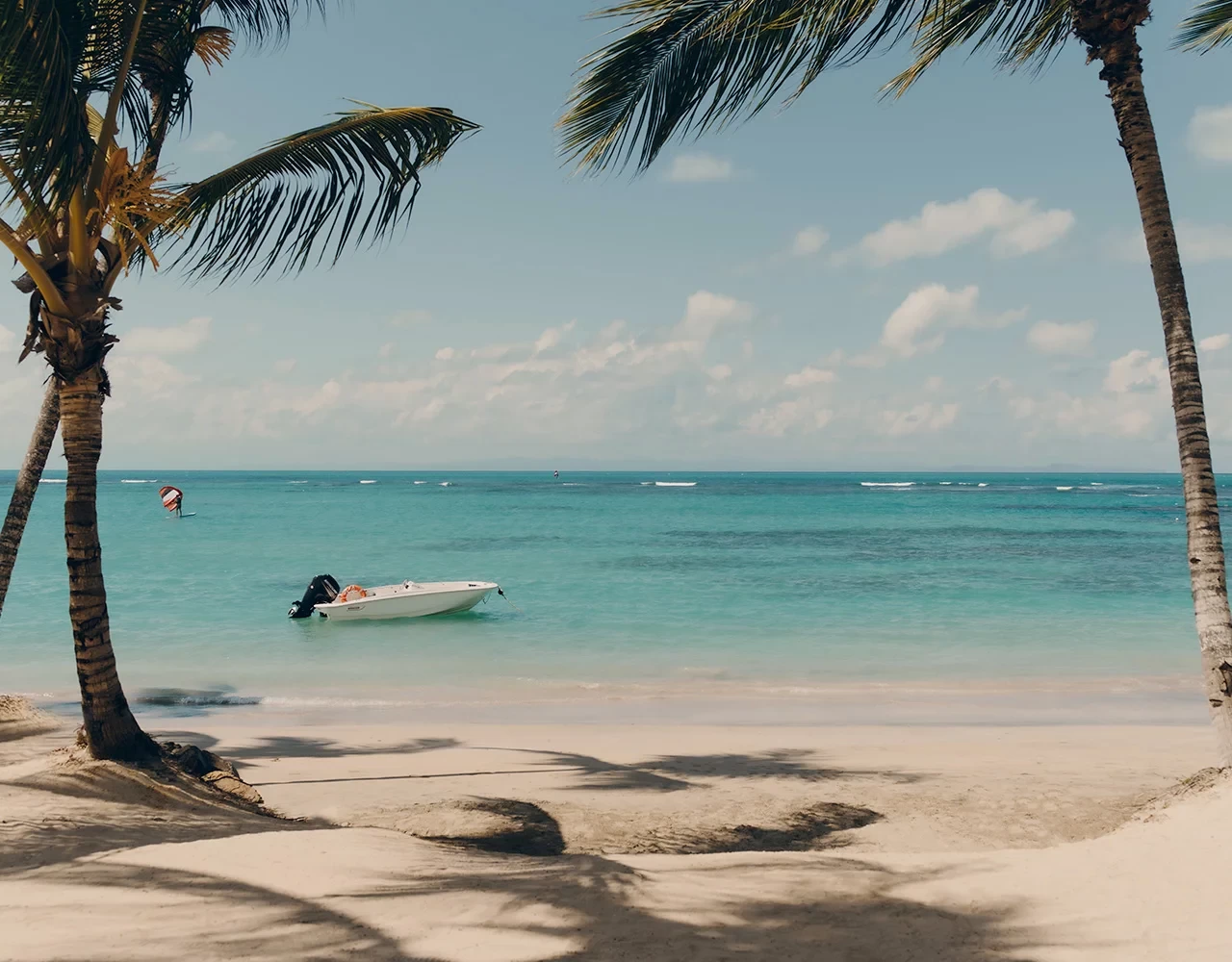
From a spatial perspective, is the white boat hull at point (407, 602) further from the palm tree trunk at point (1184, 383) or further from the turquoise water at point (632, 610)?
the palm tree trunk at point (1184, 383)

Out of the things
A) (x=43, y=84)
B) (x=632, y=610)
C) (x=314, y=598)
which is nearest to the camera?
(x=43, y=84)

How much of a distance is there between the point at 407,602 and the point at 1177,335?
16370mm

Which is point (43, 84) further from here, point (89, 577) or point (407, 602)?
point (407, 602)

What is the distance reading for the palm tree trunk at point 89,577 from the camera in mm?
6560

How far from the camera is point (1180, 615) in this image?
20406 millimetres

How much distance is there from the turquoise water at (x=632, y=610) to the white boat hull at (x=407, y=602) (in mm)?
296

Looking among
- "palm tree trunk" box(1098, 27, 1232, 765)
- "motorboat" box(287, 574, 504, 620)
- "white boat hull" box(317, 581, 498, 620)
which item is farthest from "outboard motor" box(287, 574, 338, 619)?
"palm tree trunk" box(1098, 27, 1232, 765)

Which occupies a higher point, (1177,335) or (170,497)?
(1177,335)

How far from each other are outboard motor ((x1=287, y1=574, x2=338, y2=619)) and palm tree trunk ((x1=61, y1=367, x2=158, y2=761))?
13293 millimetres

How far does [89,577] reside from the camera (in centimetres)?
663

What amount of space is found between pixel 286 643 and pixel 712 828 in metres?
13.5

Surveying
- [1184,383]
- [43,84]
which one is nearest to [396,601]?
[43,84]

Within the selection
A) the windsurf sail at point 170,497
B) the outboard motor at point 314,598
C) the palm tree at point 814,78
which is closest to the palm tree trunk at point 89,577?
the palm tree at point 814,78

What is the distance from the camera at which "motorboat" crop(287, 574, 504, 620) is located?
1922cm
